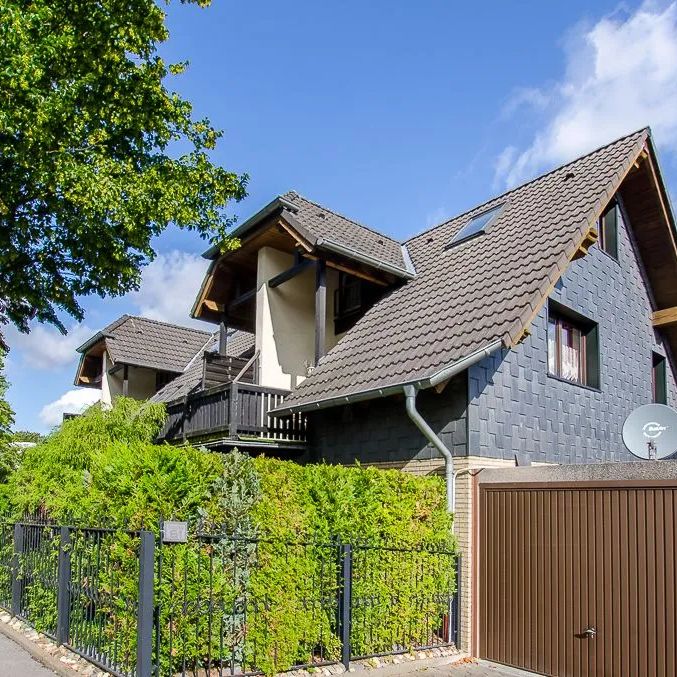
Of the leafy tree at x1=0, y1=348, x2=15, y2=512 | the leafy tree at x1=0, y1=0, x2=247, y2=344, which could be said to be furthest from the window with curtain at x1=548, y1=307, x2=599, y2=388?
the leafy tree at x1=0, y1=348, x2=15, y2=512

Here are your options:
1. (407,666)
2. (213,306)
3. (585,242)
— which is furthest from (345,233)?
(407,666)

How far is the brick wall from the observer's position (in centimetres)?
900

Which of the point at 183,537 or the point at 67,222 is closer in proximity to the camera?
the point at 183,537

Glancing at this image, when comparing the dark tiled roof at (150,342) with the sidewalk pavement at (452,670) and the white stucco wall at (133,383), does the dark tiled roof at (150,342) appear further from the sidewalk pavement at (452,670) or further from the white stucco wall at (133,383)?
the sidewalk pavement at (452,670)

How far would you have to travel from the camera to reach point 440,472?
8844mm

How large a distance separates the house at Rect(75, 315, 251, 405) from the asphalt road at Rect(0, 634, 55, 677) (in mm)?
11095

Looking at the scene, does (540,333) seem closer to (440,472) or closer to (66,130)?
(440,472)

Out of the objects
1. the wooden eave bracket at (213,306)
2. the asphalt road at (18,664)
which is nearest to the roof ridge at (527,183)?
the wooden eave bracket at (213,306)

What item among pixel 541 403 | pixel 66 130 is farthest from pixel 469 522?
pixel 66 130

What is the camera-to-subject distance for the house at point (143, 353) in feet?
64.7

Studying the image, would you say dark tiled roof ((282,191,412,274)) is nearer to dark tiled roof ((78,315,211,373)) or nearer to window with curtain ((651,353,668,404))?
window with curtain ((651,353,668,404))

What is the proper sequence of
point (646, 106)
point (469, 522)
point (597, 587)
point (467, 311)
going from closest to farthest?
1. point (597, 587)
2. point (469, 522)
3. point (467, 311)
4. point (646, 106)

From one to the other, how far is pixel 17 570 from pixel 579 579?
753 centimetres

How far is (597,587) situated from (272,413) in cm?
572
